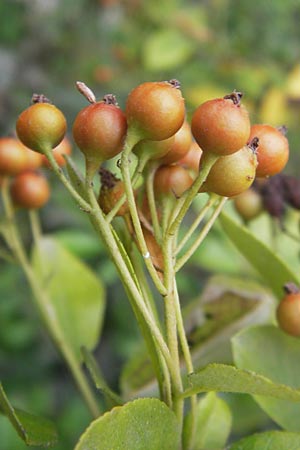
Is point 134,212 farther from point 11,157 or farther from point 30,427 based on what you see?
point 11,157

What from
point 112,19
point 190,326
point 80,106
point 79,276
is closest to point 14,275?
point 80,106

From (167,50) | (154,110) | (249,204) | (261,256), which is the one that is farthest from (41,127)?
(167,50)

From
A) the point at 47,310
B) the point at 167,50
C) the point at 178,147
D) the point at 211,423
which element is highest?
the point at 178,147

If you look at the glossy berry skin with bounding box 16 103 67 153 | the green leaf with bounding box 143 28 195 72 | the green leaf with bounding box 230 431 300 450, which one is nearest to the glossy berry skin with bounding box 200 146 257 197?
the glossy berry skin with bounding box 16 103 67 153

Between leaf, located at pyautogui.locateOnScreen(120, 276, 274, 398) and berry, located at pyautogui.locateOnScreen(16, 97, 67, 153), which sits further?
leaf, located at pyautogui.locateOnScreen(120, 276, 274, 398)

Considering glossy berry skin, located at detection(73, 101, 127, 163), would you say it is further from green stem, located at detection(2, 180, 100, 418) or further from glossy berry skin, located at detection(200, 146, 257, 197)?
green stem, located at detection(2, 180, 100, 418)

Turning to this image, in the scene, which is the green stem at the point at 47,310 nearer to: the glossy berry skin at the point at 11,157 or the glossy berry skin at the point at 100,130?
the glossy berry skin at the point at 11,157

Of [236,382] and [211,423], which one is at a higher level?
[236,382]
